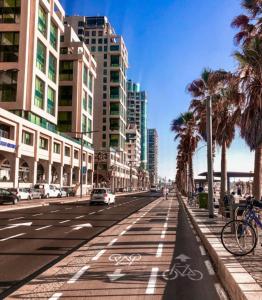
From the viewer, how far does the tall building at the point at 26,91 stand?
5459 centimetres

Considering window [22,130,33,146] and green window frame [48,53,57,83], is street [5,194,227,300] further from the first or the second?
green window frame [48,53,57,83]

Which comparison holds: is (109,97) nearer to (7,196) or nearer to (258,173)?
(7,196)

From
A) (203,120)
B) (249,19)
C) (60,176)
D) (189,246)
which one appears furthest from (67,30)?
(189,246)

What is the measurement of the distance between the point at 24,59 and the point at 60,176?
23.0 meters

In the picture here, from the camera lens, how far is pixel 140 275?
8891 millimetres

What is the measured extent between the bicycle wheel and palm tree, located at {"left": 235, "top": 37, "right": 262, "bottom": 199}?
23.4 ft

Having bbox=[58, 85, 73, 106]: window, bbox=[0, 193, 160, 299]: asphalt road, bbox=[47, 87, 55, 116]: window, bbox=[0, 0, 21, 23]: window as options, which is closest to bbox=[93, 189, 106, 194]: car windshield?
bbox=[0, 193, 160, 299]: asphalt road

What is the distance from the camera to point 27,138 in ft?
200

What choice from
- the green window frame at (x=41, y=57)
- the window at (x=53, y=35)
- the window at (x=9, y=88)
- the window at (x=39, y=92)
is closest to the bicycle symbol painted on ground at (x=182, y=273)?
the window at (x=9, y=88)

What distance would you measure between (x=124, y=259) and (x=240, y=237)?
9.33 ft

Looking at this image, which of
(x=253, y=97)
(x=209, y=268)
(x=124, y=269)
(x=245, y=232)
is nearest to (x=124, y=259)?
(x=124, y=269)

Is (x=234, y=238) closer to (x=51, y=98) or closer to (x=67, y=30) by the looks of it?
(x=51, y=98)

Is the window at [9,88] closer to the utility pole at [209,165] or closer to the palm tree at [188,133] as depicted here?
the palm tree at [188,133]

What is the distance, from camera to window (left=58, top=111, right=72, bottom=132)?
94812mm
